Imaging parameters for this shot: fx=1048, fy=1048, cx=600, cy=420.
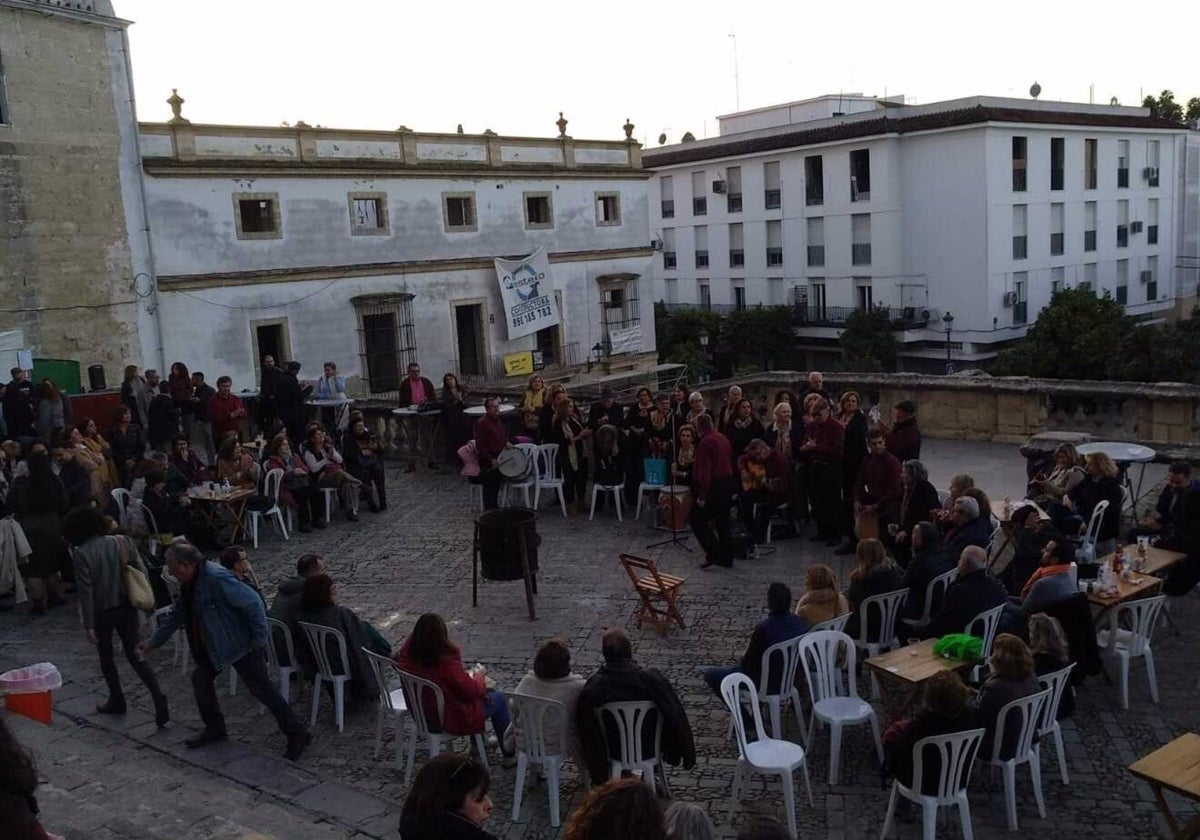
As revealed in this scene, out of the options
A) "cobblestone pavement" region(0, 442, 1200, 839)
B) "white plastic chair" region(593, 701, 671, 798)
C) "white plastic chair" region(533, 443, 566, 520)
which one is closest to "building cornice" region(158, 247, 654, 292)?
"white plastic chair" region(533, 443, 566, 520)

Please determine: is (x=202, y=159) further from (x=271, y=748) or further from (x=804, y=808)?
(x=804, y=808)

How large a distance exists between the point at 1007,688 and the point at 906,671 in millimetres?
711

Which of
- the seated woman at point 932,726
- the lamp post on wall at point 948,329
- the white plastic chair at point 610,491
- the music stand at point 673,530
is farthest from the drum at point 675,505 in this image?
the lamp post on wall at point 948,329

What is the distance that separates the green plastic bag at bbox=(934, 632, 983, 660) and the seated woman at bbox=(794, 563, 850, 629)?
623 mm

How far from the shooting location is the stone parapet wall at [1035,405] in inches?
464

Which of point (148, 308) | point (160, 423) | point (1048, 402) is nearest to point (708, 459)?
point (1048, 402)

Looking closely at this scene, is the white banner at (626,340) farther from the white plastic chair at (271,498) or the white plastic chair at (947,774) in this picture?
the white plastic chair at (947,774)

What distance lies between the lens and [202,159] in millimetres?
24422

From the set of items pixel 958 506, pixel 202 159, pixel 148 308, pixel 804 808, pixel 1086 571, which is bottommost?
pixel 804 808

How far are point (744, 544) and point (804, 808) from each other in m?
4.59

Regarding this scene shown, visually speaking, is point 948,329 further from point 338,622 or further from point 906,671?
point 338,622

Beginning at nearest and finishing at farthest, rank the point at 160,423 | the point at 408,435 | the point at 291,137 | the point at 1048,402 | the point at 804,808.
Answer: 1. the point at 804,808
2. the point at 1048,402
3. the point at 160,423
4. the point at 408,435
5. the point at 291,137

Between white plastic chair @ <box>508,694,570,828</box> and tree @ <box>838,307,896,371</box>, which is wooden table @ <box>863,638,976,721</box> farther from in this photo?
tree @ <box>838,307,896,371</box>

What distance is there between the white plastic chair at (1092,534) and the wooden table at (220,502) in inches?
317
